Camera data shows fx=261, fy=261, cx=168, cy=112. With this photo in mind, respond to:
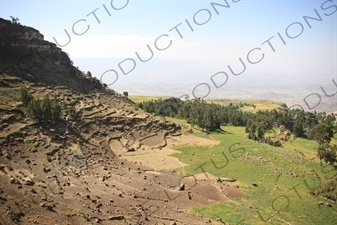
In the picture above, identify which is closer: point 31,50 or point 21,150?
point 21,150

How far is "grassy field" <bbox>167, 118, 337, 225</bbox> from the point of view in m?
27.7

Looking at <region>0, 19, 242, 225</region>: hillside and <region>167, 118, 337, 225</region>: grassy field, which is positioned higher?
<region>0, 19, 242, 225</region>: hillside

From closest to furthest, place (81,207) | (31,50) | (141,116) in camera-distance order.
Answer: (81,207) → (141,116) → (31,50)

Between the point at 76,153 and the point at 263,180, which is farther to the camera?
the point at 76,153

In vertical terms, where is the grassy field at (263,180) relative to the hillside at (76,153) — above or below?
below

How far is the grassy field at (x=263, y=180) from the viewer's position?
27719 millimetres

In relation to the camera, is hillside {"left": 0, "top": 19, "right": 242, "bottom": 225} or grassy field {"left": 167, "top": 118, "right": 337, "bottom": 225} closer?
hillside {"left": 0, "top": 19, "right": 242, "bottom": 225}

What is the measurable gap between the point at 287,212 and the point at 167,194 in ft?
44.0

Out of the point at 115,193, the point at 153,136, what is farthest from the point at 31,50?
the point at 115,193

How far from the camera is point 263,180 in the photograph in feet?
118

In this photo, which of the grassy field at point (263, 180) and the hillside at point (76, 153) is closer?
the hillside at point (76, 153)

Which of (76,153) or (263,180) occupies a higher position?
(76,153)

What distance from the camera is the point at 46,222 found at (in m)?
17.9

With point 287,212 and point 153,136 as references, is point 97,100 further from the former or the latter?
point 287,212
